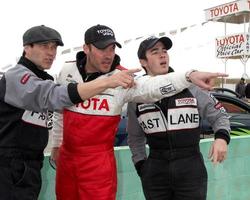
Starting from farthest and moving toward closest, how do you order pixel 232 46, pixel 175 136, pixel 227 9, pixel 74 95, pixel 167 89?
1. pixel 227 9
2. pixel 232 46
3. pixel 175 136
4. pixel 167 89
5. pixel 74 95

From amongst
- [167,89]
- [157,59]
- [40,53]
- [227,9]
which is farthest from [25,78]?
[227,9]

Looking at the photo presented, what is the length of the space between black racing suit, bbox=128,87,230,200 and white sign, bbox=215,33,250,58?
25727mm

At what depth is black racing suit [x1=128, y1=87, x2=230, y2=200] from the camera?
2.79 meters

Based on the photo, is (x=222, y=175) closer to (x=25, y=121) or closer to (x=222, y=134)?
(x=222, y=134)

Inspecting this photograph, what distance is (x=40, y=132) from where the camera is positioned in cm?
261

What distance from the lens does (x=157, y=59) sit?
2941 mm

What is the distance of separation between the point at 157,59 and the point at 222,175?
6.09ft

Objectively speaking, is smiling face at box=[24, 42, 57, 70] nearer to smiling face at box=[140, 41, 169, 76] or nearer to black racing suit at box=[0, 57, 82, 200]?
black racing suit at box=[0, 57, 82, 200]

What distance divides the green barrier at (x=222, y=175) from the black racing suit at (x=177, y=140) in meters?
0.82

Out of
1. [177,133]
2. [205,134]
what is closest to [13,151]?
[177,133]

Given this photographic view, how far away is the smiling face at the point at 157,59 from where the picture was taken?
Answer: 2920mm

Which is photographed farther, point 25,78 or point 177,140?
point 177,140

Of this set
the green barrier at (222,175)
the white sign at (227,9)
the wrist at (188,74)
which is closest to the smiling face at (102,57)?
the wrist at (188,74)

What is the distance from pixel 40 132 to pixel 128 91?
1.96ft
